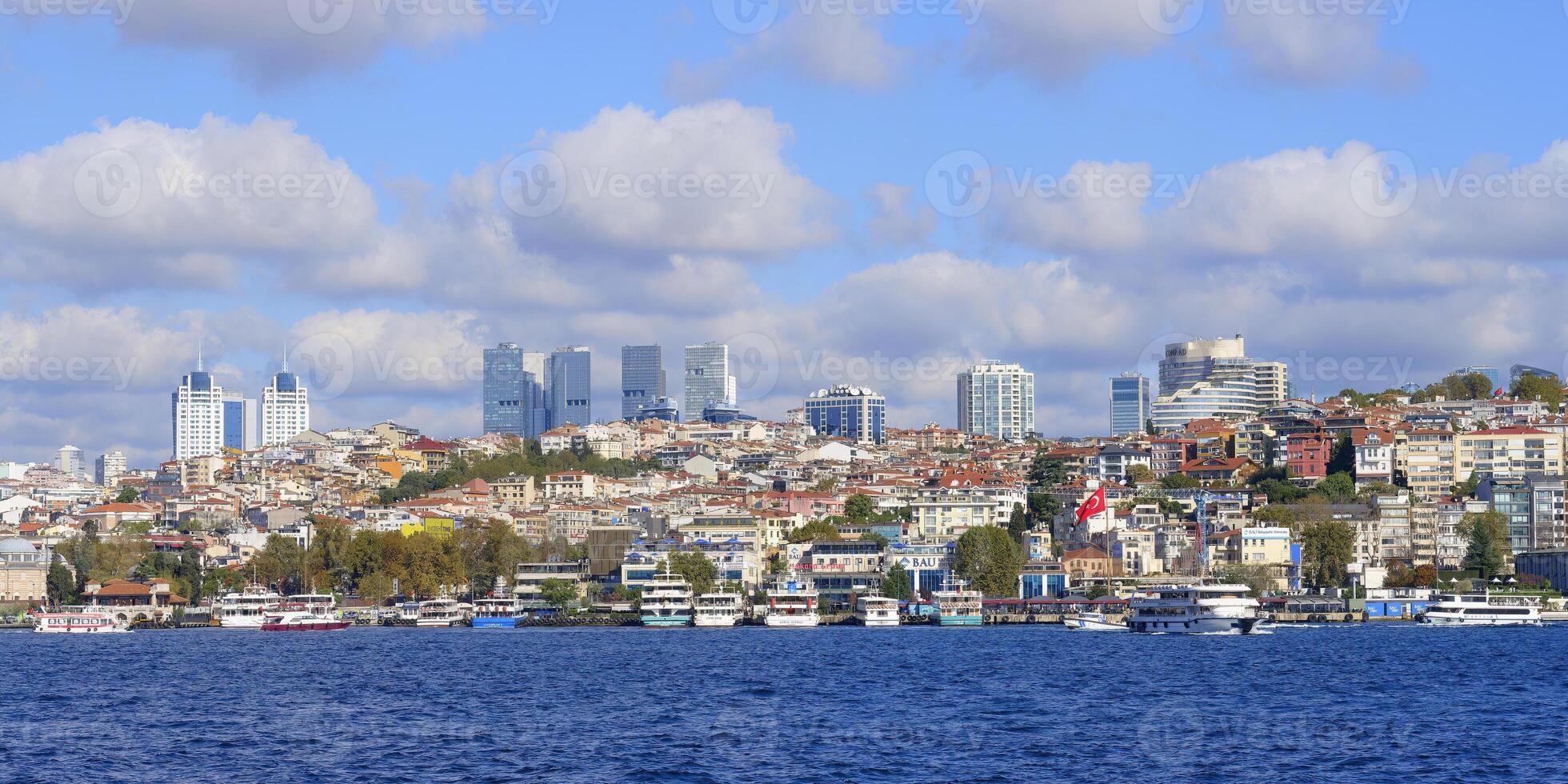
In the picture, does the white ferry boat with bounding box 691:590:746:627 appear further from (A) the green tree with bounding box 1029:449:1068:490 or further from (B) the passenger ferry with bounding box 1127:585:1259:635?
(A) the green tree with bounding box 1029:449:1068:490

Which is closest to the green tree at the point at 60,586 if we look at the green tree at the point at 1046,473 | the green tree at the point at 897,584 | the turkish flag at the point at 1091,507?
the green tree at the point at 897,584

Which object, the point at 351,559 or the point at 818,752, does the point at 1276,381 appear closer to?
the point at 351,559

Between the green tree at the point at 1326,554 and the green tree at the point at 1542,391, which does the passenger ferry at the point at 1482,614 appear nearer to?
the green tree at the point at 1326,554

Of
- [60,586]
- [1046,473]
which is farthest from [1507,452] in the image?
→ [60,586]

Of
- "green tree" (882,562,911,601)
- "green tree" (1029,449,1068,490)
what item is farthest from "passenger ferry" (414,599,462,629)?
"green tree" (1029,449,1068,490)

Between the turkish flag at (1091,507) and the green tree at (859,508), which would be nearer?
the turkish flag at (1091,507)

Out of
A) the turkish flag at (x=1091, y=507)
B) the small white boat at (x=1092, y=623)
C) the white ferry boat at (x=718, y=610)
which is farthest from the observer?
the turkish flag at (x=1091, y=507)
